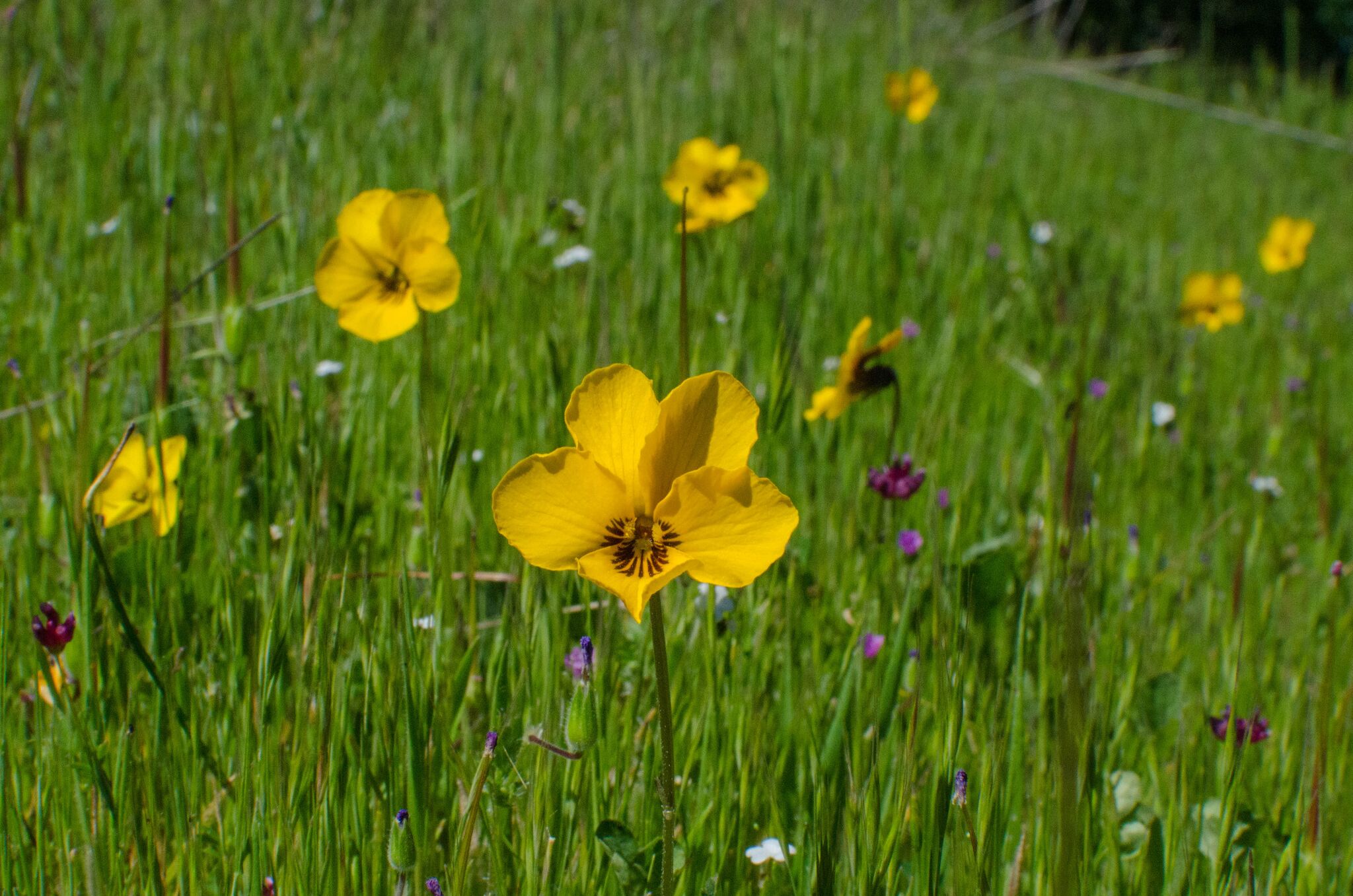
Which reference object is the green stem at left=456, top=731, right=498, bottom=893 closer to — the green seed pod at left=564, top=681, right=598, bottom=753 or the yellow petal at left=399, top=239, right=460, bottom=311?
the green seed pod at left=564, top=681, right=598, bottom=753

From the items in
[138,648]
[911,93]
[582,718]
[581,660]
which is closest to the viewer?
[582,718]

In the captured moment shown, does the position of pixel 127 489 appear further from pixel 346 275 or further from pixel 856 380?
pixel 856 380

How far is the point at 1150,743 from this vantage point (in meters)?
1.18

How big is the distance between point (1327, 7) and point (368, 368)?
14.7 metres

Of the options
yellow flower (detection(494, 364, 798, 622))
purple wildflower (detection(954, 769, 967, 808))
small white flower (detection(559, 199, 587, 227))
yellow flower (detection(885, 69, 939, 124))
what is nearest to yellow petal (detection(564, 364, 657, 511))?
yellow flower (detection(494, 364, 798, 622))

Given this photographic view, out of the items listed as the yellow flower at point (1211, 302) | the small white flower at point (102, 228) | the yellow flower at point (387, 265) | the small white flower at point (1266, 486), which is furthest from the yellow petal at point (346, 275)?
the yellow flower at point (1211, 302)

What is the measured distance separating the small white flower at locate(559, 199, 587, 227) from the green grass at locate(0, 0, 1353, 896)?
71 mm

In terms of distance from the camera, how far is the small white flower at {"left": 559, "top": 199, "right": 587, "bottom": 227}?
7.51 feet

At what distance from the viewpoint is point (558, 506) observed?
2.34 ft

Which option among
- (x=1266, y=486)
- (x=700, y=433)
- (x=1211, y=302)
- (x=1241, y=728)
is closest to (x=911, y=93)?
(x=1211, y=302)

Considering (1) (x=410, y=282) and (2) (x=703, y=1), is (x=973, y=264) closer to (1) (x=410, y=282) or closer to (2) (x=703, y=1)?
(2) (x=703, y=1)

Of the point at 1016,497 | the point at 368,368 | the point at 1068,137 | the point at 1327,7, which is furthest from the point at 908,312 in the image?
the point at 1327,7

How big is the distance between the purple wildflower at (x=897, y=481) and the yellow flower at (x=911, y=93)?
6.62 ft

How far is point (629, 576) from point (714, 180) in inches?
60.7
